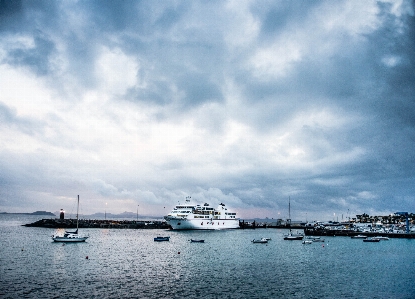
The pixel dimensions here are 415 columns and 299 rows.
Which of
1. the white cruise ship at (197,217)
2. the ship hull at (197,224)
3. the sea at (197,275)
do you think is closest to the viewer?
the sea at (197,275)

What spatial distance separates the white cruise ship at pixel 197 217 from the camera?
120 meters

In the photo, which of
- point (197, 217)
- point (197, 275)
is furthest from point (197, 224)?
point (197, 275)

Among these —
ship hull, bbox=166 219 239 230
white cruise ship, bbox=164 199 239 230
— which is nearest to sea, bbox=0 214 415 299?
white cruise ship, bbox=164 199 239 230

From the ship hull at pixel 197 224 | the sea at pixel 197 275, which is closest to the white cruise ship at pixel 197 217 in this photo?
the ship hull at pixel 197 224

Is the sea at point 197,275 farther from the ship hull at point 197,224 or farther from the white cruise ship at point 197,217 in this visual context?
the ship hull at point 197,224

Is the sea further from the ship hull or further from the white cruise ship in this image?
the ship hull

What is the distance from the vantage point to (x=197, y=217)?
124438 mm

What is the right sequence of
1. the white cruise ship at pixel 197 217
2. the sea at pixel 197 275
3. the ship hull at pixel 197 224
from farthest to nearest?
the ship hull at pixel 197 224 → the white cruise ship at pixel 197 217 → the sea at pixel 197 275

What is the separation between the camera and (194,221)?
12250 cm

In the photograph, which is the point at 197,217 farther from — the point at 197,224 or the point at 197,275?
the point at 197,275

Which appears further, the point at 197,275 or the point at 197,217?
the point at 197,217

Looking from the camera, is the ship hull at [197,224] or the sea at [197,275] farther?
the ship hull at [197,224]

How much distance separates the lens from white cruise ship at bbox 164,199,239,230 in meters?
120

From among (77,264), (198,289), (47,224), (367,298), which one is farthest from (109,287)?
(47,224)
